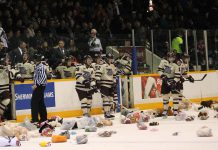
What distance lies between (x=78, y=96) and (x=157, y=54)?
3241mm

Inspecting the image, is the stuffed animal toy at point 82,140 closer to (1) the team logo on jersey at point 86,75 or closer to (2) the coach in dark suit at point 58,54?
(1) the team logo on jersey at point 86,75

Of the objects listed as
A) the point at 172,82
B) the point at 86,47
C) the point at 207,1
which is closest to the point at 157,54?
the point at 86,47

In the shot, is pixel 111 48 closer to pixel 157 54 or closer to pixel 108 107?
pixel 157 54

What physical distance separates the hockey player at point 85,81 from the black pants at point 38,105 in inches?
37.3

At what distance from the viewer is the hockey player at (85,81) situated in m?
12.0

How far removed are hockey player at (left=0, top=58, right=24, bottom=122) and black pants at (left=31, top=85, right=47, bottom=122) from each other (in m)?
0.53

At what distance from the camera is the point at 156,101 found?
14547 millimetres

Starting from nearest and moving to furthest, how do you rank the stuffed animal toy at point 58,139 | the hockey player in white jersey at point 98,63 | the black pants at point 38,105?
the stuffed animal toy at point 58,139, the black pants at point 38,105, the hockey player in white jersey at point 98,63

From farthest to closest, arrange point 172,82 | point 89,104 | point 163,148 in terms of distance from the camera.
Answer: point 89,104, point 172,82, point 163,148

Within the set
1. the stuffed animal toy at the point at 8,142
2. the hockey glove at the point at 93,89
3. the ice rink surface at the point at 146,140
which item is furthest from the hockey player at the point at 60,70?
the stuffed animal toy at the point at 8,142

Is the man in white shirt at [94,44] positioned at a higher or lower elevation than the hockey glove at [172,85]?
higher

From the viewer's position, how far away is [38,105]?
11578 millimetres

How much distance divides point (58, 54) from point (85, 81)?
1.66 m

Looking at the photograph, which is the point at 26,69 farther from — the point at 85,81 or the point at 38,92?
the point at 85,81
